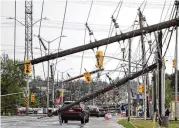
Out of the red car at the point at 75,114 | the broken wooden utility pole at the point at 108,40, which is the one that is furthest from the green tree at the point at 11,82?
the broken wooden utility pole at the point at 108,40

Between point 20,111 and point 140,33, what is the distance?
6346 cm

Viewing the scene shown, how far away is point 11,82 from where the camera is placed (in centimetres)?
10631

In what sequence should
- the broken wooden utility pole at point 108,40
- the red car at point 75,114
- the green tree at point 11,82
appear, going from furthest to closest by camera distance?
the green tree at point 11,82
the red car at point 75,114
the broken wooden utility pole at point 108,40

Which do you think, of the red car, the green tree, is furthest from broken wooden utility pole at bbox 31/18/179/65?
the green tree

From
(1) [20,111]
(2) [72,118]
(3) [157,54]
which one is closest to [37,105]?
(1) [20,111]

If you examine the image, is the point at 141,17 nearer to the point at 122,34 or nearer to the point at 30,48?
the point at 122,34

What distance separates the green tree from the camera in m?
104

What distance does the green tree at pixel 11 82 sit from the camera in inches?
4094

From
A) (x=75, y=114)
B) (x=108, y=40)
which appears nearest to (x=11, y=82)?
(x=75, y=114)

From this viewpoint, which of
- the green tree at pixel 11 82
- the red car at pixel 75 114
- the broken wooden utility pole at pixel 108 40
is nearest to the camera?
the broken wooden utility pole at pixel 108 40

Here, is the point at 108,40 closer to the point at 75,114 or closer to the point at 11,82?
the point at 75,114

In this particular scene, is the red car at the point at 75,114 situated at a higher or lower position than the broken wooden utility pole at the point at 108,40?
lower

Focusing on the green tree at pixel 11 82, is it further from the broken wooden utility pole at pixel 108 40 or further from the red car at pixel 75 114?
the broken wooden utility pole at pixel 108 40

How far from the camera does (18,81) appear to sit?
109 meters
